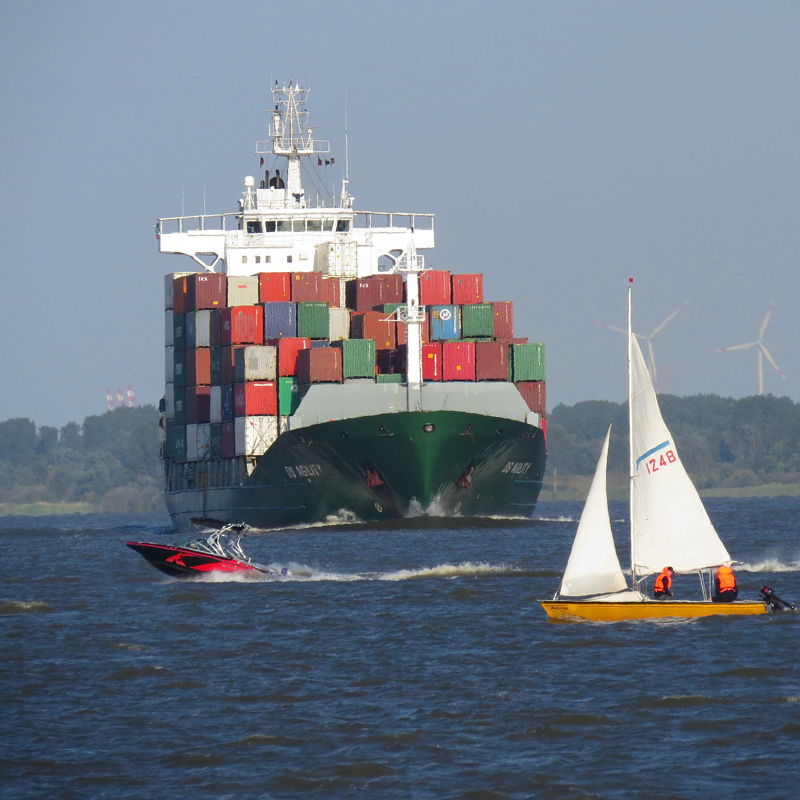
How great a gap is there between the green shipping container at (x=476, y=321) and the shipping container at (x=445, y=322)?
1.02 ft

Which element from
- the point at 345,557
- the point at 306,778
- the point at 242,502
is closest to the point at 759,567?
the point at 345,557

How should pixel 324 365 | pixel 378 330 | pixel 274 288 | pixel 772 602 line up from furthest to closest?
pixel 274 288
pixel 378 330
pixel 324 365
pixel 772 602

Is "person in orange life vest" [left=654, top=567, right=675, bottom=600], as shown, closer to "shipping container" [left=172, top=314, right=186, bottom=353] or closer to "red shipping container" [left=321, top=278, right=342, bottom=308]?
"red shipping container" [left=321, top=278, right=342, bottom=308]

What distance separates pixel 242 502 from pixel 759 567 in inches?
1323

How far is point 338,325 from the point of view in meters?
71.4

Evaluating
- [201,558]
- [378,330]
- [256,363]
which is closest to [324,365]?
[256,363]

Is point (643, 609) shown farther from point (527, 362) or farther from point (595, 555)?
point (527, 362)

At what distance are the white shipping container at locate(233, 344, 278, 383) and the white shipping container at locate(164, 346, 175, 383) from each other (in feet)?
46.5

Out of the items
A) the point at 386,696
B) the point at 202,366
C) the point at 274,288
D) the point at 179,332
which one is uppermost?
the point at 274,288

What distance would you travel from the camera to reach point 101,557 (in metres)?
59.0

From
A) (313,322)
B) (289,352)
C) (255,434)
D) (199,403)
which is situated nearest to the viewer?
(289,352)

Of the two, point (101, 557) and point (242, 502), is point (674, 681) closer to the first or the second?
point (101, 557)

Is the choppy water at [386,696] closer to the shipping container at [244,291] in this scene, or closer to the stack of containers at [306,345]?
the stack of containers at [306,345]

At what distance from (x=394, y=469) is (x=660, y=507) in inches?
1316
